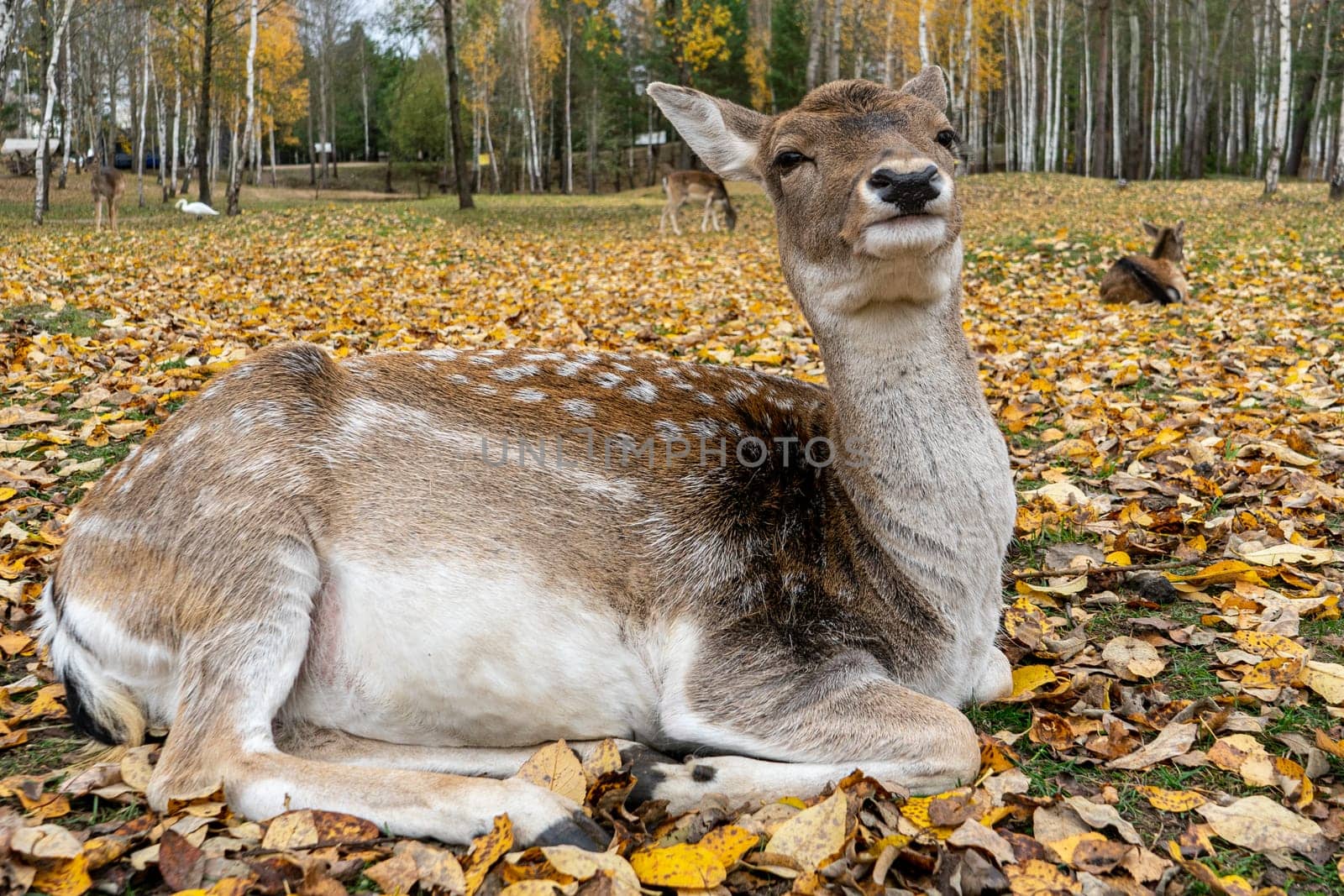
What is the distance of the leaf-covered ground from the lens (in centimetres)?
223

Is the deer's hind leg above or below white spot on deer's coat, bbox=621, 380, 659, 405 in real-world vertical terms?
below

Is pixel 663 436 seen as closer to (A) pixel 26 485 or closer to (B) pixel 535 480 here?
(B) pixel 535 480

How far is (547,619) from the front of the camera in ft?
9.00

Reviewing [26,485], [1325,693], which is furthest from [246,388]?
[1325,693]

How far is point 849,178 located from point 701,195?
768 inches

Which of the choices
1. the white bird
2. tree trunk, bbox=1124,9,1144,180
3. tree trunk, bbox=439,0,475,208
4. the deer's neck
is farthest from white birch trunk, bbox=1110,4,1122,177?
the deer's neck

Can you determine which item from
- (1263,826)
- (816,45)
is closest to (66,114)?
(816,45)

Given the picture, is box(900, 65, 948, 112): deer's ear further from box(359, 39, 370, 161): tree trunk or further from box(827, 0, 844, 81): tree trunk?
box(359, 39, 370, 161): tree trunk

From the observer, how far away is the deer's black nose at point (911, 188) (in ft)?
8.63

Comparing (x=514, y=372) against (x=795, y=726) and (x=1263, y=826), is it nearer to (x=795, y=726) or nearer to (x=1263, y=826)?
(x=795, y=726)

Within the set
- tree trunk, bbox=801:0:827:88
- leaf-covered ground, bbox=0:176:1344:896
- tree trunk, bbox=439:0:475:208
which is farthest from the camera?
tree trunk, bbox=439:0:475:208

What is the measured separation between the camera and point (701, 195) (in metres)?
21.8

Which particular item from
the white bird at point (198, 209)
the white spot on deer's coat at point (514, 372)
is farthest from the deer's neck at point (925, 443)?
the white bird at point (198, 209)

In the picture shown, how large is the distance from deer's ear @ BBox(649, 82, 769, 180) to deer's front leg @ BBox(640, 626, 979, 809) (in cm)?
163
